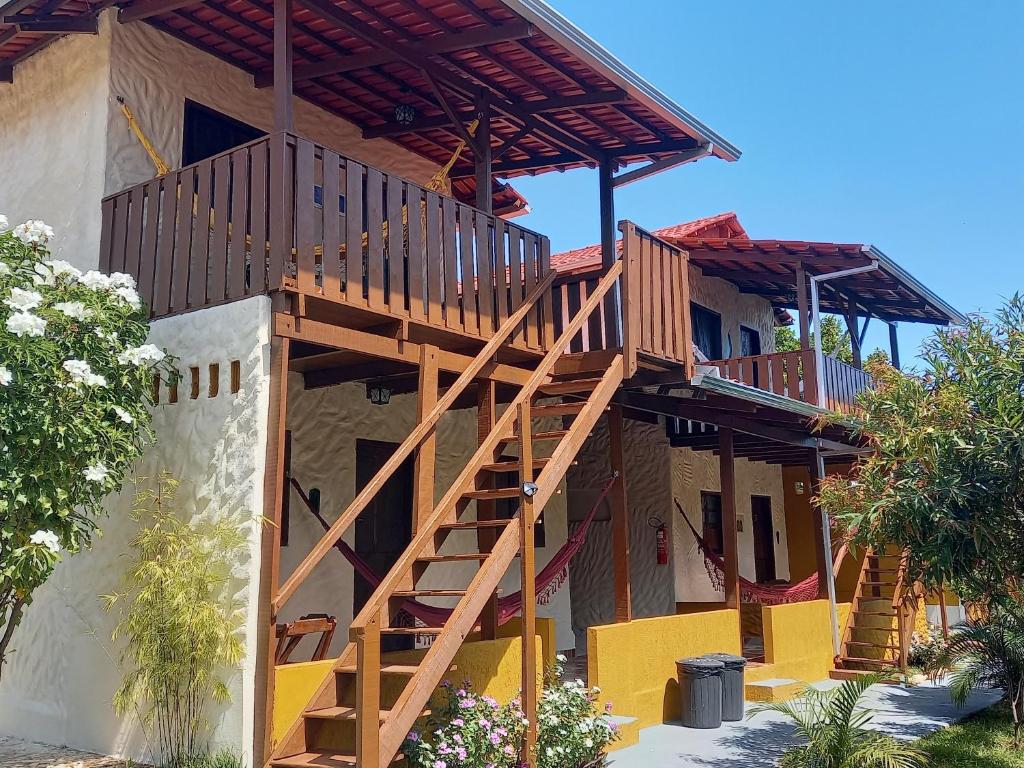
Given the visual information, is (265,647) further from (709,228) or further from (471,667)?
(709,228)

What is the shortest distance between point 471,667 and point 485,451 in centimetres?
158

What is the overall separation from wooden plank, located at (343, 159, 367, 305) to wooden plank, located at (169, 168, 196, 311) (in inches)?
45.4

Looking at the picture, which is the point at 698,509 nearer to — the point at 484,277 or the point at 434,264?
the point at 484,277

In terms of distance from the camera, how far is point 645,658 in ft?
30.1

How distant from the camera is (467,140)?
9047 mm

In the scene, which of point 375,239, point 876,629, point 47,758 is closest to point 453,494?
point 375,239

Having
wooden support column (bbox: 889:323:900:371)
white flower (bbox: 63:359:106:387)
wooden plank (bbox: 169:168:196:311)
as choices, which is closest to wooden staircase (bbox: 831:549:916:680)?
wooden support column (bbox: 889:323:900:371)

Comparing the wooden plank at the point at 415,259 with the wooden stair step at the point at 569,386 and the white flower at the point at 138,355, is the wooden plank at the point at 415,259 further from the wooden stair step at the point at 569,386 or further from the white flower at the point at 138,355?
the white flower at the point at 138,355

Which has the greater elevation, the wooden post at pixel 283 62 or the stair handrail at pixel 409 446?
the wooden post at pixel 283 62

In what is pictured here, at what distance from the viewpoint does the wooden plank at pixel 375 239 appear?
7.02 metres

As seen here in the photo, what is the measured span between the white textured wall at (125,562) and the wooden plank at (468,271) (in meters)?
2.01

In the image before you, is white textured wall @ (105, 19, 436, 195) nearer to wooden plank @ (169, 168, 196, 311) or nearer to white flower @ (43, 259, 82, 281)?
wooden plank @ (169, 168, 196, 311)

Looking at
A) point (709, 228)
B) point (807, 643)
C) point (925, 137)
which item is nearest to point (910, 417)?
point (807, 643)

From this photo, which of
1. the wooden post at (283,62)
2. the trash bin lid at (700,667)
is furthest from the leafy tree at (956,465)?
the wooden post at (283,62)
